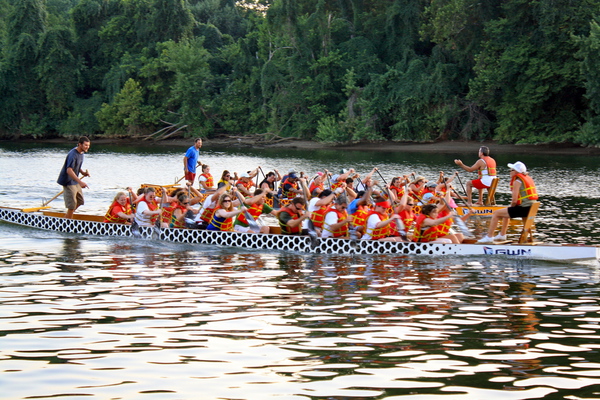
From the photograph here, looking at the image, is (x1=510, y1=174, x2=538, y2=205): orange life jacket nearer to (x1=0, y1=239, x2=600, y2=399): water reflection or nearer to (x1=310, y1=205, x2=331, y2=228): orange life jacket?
(x1=0, y1=239, x2=600, y2=399): water reflection

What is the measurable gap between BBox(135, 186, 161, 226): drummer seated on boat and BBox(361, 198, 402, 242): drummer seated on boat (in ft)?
18.1

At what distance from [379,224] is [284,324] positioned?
634cm

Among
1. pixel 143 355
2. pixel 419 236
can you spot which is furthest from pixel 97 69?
pixel 143 355

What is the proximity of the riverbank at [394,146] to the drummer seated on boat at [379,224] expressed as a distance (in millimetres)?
37779

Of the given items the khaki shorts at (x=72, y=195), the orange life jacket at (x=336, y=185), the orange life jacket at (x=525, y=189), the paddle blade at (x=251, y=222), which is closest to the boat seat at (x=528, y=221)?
the orange life jacket at (x=525, y=189)

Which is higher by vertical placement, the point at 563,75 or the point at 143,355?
the point at 563,75

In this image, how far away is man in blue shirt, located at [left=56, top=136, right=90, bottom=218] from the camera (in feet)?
67.3

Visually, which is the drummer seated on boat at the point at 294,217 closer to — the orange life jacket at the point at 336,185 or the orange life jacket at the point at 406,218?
the orange life jacket at the point at 406,218

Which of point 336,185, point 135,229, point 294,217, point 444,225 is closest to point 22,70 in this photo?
point 336,185

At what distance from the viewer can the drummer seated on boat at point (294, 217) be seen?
1866 cm

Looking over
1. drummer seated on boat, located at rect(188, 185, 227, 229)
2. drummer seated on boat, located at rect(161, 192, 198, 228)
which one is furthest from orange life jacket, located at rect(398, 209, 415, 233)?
drummer seated on boat, located at rect(161, 192, 198, 228)

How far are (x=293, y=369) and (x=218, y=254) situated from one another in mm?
8898

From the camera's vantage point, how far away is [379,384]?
9203 millimetres

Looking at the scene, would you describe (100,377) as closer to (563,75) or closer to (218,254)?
(218,254)
